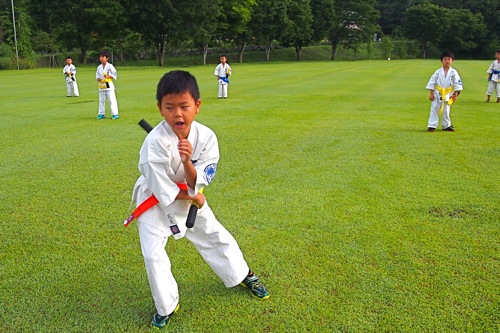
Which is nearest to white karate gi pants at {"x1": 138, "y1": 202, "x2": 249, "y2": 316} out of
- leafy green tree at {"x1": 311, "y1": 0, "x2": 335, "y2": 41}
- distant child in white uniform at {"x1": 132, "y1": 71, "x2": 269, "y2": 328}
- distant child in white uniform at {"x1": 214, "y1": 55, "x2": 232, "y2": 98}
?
distant child in white uniform at {"x1": 132, "y1": 71, "x2": 269, "y2": 328}

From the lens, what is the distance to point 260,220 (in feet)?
15.9

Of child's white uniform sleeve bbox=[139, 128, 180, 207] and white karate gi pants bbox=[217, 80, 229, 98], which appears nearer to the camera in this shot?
child's white uniform sleeve bbox=[139, 128, 180, 207]

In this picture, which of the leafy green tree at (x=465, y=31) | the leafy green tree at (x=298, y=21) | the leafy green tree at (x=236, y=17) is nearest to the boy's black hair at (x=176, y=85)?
the leafy green tree at (x=236, y=17)

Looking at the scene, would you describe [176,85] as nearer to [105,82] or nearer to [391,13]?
[105,82]

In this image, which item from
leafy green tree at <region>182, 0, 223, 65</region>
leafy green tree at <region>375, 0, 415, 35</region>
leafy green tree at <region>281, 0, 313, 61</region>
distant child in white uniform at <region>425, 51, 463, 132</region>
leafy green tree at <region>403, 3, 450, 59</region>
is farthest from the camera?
leafy green tree at <region>375, 0, 415, 35</region>

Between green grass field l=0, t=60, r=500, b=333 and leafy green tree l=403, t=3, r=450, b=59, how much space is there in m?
69.1

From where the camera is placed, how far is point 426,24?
7056 cm

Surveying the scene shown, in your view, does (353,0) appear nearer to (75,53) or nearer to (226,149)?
(75,53)

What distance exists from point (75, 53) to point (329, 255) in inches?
2196

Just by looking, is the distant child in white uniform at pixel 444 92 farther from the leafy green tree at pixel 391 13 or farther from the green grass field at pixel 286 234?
the leafy green tree at pixel 391 13

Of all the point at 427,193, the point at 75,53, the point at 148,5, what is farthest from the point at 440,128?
the point at 75,53

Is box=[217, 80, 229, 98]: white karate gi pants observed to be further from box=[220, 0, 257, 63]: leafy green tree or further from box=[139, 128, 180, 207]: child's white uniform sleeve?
box=[220, 0, 257, 63]: leafy green tree

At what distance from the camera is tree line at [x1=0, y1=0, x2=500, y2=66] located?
42969 millimetres

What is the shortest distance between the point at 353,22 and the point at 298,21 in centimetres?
1270
